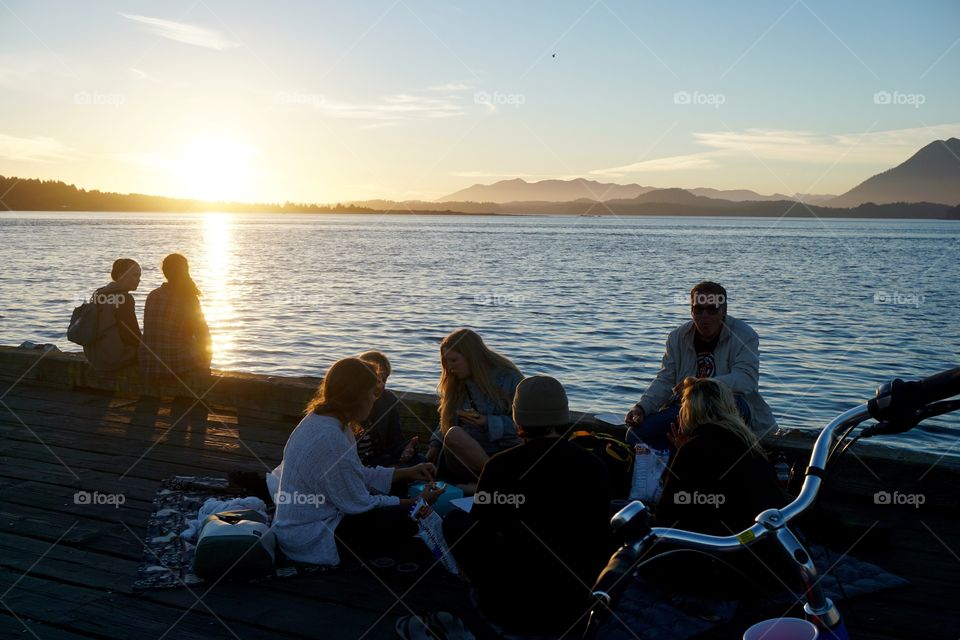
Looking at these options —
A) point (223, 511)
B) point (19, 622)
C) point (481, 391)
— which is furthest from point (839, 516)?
point (19, 622)

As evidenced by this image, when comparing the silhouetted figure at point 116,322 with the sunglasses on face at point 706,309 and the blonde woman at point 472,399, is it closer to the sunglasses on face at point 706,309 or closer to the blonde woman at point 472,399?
the blonde woman at point 472,399

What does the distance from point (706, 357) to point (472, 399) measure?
186cm

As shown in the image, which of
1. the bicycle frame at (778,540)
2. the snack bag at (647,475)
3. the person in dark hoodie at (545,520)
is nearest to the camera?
the bicycle frame at (778,540)

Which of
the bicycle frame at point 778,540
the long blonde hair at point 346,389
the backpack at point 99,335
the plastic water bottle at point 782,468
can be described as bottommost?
the plastic water bottle at point 782,468

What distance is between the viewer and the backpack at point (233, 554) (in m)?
4.48

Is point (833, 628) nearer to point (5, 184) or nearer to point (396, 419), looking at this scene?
point (396, 419)

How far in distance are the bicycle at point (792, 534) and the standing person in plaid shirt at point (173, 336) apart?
710 cm

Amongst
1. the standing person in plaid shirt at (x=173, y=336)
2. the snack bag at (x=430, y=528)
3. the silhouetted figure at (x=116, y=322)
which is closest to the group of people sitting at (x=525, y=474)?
the snack bag at (x=430, y=528)

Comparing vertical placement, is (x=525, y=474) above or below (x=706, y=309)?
below

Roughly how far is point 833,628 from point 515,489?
5.52 ft

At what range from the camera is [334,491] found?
475 cm

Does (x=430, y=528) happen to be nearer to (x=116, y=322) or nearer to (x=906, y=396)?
(x=906, y=396)

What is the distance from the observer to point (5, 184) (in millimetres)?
143375

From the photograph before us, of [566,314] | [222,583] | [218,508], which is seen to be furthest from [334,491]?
[566,314]
